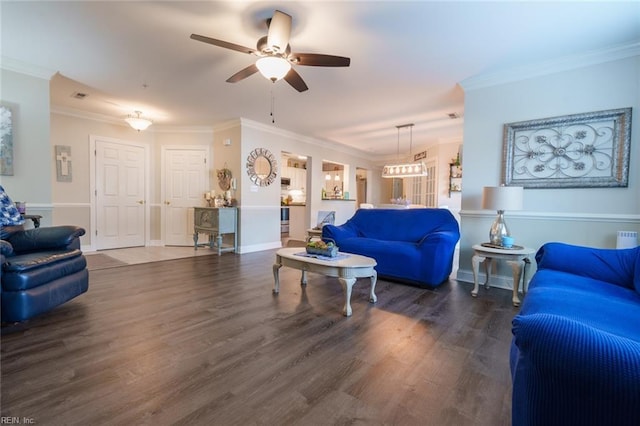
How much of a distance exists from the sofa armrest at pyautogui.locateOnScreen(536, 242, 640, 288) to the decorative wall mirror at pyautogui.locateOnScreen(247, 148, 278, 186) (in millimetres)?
4717

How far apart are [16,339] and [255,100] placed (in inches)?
146

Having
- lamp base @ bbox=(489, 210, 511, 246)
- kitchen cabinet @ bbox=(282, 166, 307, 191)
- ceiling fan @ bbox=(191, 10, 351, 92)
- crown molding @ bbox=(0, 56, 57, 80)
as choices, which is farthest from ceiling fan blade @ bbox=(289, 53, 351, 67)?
kitchen cabinet @ bbox=(282, 166, 307, 191)

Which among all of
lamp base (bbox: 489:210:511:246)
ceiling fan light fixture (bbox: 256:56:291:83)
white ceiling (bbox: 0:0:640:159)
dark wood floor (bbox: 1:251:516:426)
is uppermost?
white ceiling (bbox: 0:0:640:159)

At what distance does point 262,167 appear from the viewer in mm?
5867

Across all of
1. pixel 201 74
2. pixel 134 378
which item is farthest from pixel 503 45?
pixel 134 378

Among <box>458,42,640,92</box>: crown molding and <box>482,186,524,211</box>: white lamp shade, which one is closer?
<box>458,42,640,92</box>: crown molding

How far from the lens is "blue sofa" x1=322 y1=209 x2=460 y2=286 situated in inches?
130

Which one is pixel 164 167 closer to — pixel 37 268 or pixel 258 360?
pixel 37 268

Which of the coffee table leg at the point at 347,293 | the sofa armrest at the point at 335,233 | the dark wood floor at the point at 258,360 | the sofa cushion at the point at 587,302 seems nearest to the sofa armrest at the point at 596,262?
the sofa cushion at the point at 587,302

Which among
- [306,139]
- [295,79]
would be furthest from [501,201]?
[306,139]

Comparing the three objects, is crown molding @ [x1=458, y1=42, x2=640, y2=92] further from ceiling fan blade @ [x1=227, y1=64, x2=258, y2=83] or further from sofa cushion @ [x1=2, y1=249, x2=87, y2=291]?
sofa cushion @ [x1=2, y1=249, x2=87, y2=291]

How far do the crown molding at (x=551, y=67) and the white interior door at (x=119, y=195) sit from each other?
6.07 meters

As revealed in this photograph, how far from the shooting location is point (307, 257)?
2846 mm

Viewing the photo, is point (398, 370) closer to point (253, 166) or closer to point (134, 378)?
point (134, 378)
